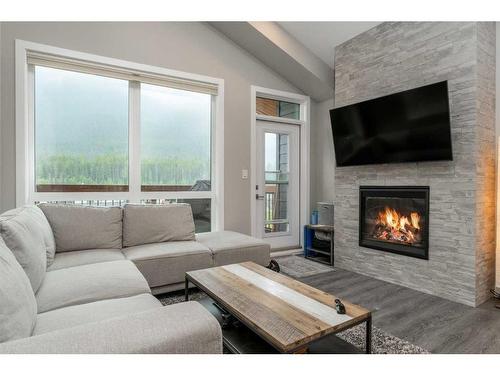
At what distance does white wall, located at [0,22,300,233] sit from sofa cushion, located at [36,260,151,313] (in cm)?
137

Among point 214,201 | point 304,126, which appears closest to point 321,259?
point 214,201

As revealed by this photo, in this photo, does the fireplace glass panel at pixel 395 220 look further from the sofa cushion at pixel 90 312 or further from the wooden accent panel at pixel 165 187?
the sofa cushion at pixel 90 312

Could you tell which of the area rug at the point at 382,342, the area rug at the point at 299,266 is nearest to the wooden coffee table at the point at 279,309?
the area rug at the point at 382,342

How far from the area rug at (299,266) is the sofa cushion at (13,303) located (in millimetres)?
2577

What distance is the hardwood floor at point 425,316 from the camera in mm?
1905

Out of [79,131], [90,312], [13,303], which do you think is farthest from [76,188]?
[13,303]

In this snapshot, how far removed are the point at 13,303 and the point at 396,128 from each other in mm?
3135

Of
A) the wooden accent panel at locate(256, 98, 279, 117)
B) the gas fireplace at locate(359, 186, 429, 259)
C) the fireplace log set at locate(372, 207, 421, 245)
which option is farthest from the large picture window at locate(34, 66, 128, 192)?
the fireplace log set at locate(372, 207, 421, 245)

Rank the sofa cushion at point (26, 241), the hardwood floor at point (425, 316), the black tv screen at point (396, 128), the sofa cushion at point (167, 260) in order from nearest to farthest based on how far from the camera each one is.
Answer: the sofa cushion at point (26, 241), the hardwood floor at point (425, 316), the sofa cushion at point (167, 260), the black tv screen at point (396, 128)

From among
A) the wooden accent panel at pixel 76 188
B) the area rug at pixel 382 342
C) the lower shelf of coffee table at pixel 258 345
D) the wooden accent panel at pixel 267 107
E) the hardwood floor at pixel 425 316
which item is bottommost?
the hardwood floor at pixel 425 316

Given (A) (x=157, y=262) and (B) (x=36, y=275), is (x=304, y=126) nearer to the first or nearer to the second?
(A) (x=157, y=262)

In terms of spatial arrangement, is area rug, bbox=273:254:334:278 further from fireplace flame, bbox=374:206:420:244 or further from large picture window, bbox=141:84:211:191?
large picture window, bbox=141:84:211:191

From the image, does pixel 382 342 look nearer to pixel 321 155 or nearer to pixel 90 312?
pixel 90 312

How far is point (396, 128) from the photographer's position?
115 inches
